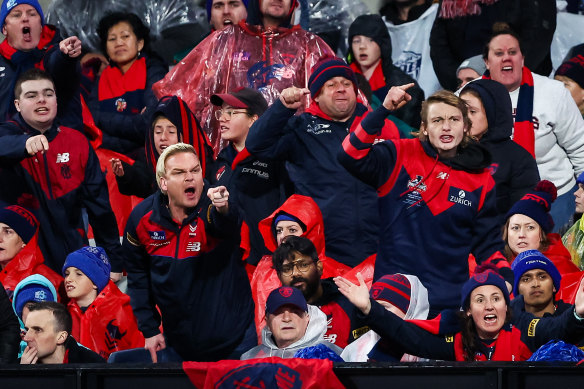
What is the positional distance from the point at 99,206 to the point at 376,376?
3292 millimetres

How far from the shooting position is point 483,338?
20.6 feet

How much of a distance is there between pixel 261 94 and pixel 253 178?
62 centimetres

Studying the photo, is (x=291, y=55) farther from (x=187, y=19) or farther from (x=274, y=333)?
(x=274, y=333)

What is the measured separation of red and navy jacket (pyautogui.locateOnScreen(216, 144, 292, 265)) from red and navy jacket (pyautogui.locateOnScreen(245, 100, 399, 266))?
0.21 metres

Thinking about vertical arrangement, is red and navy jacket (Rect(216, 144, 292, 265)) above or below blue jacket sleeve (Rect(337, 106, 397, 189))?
below

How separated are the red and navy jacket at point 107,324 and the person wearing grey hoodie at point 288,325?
1101 millimetres

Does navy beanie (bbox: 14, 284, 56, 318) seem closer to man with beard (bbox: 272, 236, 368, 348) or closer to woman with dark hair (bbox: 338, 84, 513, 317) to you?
man with beard (bbox: 272, 236, 368, 348)

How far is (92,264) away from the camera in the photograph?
302 inches

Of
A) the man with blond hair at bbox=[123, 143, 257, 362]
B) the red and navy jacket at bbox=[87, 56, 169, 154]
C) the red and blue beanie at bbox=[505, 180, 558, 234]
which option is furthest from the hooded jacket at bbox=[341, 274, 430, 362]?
the red and navy jacket at bbox=[87, 56, 169, 154]

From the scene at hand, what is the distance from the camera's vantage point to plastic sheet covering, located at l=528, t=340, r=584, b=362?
559cm

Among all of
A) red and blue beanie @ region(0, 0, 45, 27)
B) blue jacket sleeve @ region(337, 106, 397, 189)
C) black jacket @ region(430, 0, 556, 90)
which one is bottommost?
blue jacket sleeve @ region(337, 106, 397, 189)

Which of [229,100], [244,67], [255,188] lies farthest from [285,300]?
[244,67]

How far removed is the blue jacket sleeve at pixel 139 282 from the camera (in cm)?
714

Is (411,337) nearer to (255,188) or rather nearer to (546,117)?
(255,188)
